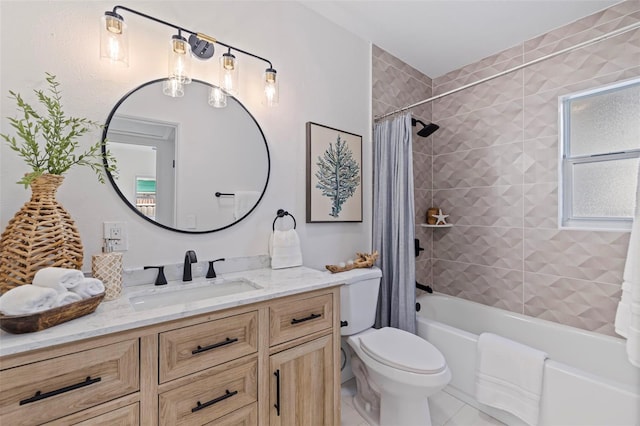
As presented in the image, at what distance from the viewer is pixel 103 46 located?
120 cm

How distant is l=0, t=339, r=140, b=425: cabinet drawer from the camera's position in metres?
0.71

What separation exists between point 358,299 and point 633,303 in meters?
1.20

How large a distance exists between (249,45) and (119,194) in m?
1.09

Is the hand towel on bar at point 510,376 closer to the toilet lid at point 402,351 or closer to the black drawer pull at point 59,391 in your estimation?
the toilet lid at point 402,351

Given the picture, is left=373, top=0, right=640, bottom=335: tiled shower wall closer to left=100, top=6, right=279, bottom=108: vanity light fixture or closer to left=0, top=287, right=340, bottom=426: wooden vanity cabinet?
left=100, top=6, right=279, bottom=108: vanity light fixture

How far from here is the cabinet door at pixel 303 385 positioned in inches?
46.8

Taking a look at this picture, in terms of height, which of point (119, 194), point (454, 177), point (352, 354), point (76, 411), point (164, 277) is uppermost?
point (454, 177)

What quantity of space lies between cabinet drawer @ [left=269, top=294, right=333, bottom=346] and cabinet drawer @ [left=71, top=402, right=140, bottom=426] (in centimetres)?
48

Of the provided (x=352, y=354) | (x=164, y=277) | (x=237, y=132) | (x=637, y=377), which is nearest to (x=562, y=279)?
(x=637, y=377)

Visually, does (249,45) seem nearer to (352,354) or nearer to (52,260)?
(52,260)

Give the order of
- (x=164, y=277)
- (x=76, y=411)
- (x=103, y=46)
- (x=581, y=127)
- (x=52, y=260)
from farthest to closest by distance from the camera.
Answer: (x=581, y=127) → (x=164, y=277) → (x=103, y=46) → (x=52, y=260) → (x=76, y=411)

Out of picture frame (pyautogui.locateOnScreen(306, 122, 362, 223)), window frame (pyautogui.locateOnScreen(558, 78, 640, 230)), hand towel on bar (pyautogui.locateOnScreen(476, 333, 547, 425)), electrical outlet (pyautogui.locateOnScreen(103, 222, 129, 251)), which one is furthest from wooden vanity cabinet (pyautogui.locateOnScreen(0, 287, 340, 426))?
window frame (pyautogui.locateOnScreen(558, 78, 640, 230))

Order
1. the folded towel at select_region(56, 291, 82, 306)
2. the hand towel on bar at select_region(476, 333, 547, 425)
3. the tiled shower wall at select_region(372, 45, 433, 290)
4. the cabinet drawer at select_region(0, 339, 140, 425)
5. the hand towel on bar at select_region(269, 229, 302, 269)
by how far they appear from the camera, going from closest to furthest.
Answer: the cabinet drawer at select_region(0, 339, 140, 425) < the folded towel at select_region(56, 291, 82, 306) < the hand towel on bar at select_region(476, 333, 547, 425) < the hand towel on bar at select_region(269, 229, 302, 269) < the tiled shower wall at select_region(372, 45, 433, 290)

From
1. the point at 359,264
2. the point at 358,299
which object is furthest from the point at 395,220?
the point at 358,299
